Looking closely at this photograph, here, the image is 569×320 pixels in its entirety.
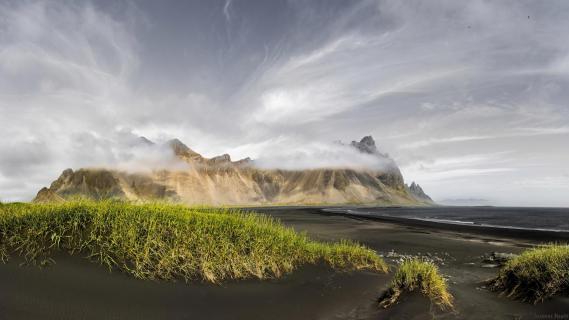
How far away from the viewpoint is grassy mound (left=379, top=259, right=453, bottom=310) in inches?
357

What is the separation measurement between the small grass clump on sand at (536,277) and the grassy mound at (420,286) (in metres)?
2.14

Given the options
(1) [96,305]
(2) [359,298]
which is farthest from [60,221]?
(2) [359,298]

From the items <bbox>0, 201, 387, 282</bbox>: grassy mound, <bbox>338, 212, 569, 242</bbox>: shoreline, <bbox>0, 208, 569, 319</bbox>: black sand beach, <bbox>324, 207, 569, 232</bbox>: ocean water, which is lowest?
<bbox>324, 207, 569, 232</bbox>: ocean water

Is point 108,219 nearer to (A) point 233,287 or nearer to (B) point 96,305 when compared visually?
(B) point 96,305

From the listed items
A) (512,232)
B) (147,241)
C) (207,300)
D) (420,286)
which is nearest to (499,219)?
(512,232)

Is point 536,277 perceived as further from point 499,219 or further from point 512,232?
point 499,219

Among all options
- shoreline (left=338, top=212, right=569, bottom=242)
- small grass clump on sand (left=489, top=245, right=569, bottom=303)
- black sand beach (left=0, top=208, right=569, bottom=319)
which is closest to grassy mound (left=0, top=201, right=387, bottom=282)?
black sand beach (left=0, top=208, right=569, bottom=319)

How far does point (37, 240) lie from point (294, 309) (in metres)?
6.89

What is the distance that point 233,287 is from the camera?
9.30 m

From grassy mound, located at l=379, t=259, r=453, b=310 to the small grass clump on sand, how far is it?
214cm

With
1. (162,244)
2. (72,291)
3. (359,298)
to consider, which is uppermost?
(162,244)

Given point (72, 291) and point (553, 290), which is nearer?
point (72, 291)

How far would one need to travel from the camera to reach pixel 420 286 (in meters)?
9.45

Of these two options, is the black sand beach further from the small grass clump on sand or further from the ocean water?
the ocean water
